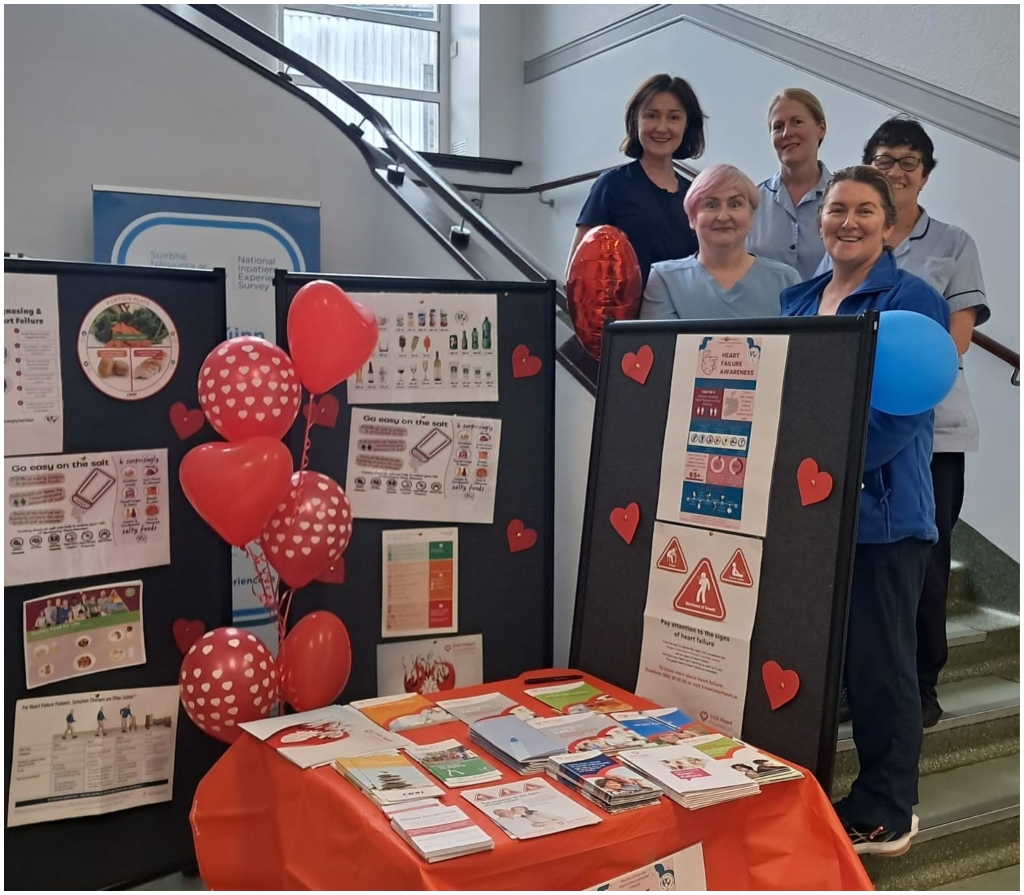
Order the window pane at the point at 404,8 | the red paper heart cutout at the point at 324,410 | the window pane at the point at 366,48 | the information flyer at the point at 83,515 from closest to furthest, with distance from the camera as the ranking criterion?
the information flyer at the point at 83,515 < the red paper heart cutout at the point at 324,410 < the window pane at the point at 366,48 < the window pane at the point at 404,8

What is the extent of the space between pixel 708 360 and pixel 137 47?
2.60m

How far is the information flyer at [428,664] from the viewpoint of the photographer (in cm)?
218

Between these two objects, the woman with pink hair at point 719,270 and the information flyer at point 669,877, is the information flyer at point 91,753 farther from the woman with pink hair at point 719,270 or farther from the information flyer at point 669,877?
the woman with pink hair at point 719,270

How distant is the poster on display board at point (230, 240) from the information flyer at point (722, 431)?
185cm

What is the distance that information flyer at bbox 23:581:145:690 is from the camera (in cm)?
201

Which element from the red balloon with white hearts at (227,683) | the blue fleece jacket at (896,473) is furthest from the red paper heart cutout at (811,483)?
the red balloon with white hearts at (227,683)

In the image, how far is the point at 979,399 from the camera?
12.0 ft

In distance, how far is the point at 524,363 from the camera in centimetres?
222

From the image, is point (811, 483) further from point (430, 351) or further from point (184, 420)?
point (184, 420)

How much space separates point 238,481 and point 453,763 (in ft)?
2.15

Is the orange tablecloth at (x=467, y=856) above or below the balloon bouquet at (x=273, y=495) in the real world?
below

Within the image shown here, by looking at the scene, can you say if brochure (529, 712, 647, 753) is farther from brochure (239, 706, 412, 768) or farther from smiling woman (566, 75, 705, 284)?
smiling woman (566, 75, 705, 284)

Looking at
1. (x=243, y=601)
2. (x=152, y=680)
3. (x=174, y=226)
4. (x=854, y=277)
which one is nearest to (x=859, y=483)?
(x=854, y=277)

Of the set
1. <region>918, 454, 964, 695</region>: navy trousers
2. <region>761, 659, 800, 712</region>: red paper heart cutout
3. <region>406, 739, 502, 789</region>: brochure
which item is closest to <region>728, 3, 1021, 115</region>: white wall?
<region>918, 454, 964, 695</region>: navy trousers
